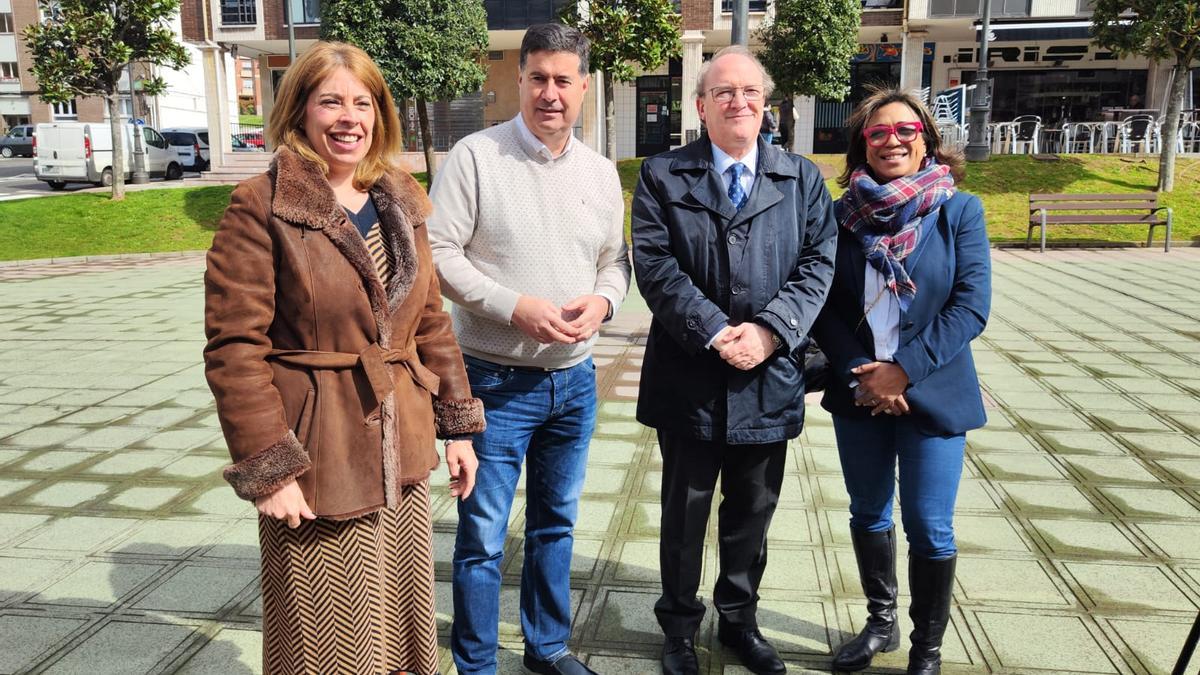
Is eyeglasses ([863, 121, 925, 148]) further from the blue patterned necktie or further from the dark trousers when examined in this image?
the dark trousers

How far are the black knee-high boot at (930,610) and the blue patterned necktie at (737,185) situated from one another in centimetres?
132

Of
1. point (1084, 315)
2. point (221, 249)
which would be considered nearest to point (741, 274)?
point (221, 249)

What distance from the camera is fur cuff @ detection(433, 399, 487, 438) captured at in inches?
101

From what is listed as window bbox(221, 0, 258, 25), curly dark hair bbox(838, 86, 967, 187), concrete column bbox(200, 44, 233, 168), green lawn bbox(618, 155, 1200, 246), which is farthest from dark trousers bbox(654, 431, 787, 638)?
window bbox(221, 0, 258, 25)

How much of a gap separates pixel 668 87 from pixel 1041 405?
25719mm

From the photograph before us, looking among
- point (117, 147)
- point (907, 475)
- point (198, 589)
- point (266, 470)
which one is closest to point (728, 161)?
point (907, 475)

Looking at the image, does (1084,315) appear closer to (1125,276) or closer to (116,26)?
(1125,276)

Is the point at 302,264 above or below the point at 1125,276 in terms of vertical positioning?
above

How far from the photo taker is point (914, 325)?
9.51 ft

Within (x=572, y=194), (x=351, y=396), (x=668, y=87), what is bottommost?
(x=351, y=396)

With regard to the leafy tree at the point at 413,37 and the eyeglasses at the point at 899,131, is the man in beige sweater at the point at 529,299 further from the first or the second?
the leafy tree at the point at 413,37

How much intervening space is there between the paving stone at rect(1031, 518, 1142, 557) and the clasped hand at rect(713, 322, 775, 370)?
6.88 feet

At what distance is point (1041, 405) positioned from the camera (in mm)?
6258

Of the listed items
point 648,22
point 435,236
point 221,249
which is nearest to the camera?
point 221,249
